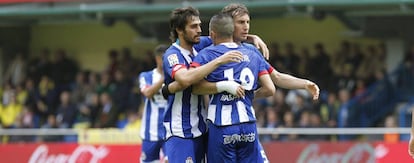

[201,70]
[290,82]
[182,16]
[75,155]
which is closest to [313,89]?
[290,82]

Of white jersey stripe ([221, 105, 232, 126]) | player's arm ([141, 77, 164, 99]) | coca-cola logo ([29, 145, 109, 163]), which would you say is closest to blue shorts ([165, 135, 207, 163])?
white jersey stripe ([221, 105, 232, 126])

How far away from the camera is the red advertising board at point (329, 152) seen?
1587 cm

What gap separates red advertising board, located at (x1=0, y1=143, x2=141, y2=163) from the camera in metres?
17.5

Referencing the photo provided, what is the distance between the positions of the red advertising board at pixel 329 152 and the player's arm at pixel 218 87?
22.4 feet

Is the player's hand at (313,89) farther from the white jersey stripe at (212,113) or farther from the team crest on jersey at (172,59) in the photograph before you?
the team crest on jersey at (172,59)

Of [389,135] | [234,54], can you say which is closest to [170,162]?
[234,54]

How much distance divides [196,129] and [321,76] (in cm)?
1148

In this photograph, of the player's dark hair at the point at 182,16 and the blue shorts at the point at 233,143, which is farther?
the player's dark hair at the point at 182,16

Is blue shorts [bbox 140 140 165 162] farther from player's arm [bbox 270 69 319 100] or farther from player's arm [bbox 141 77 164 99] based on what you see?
player's arm [bbox 270 69 319 100]

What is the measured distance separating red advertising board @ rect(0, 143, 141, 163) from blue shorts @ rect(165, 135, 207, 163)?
289 inches

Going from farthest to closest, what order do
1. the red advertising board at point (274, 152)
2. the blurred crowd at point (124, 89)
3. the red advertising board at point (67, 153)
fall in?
the blurred crowd at point (124, 89) < the red advertising board at point (67, 153) < the red advertising board at point (274, 152)

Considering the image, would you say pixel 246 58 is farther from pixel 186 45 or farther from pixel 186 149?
pixel 186 149

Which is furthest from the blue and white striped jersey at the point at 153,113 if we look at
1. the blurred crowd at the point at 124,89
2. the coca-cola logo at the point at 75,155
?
the blurred crowd at the point at 124,89

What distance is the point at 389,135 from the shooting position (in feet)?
55.6
